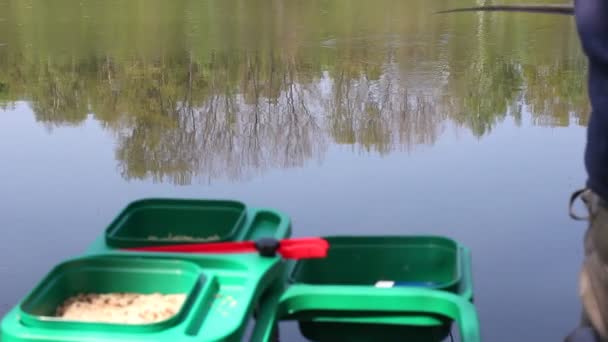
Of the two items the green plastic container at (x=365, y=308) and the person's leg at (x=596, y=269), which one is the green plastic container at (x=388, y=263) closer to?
the green plastic container at (x=365, y=308)

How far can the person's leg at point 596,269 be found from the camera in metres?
1.01

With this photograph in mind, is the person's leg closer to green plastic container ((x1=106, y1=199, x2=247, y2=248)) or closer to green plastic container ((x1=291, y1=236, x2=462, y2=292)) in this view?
green plastic container ((x1=291, y1=236, x2=462, y2=292))

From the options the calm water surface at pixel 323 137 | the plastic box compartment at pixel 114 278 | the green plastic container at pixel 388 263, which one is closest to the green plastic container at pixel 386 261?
the green plastic container at pixel 388 263

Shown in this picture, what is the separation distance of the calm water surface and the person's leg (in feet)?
1.66

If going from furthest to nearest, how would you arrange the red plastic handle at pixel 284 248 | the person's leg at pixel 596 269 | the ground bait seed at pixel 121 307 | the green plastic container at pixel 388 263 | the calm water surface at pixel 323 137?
the calm water surface at pixel 323 137
the green plastic container at pixel 388 263
the red plastic handle at pixel 284 248
the ground bait seed at pixel 121 307
the person's leg at pixel 596 269

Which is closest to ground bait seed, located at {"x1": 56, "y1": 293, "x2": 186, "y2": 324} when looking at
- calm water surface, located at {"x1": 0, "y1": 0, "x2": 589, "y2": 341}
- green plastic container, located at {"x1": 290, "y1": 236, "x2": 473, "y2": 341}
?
green plastic container, located at {"x1": 290, "y1": 236, "x2": 473, "y2": 341}

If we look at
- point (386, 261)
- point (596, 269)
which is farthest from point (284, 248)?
point (596, 269)

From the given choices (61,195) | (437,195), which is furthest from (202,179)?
(437,195)

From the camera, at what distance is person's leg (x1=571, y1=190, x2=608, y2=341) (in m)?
1.01

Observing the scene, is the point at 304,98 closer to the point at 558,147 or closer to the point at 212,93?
the point at 212,93

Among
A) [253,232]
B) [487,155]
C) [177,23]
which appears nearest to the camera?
[253,232]

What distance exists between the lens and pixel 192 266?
118cm

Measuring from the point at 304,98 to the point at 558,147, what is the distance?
82cm

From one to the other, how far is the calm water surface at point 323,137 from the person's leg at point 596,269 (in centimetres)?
51
